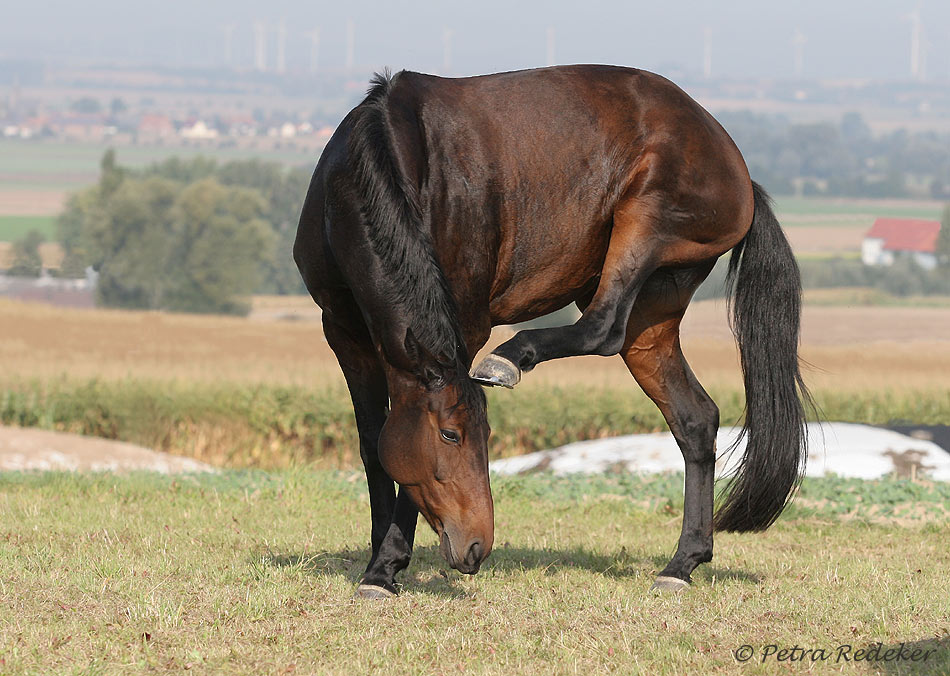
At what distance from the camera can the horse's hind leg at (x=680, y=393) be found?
573 centimetres

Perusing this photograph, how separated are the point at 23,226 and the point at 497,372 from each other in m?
98.2

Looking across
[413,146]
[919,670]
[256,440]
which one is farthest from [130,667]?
[256,440]

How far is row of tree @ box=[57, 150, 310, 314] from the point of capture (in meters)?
68.7

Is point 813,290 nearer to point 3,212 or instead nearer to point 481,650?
point 481,650

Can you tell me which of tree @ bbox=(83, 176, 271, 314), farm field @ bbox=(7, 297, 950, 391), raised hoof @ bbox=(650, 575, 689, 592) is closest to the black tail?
raised hoof @ bbox=(650, 575, 689, 592)

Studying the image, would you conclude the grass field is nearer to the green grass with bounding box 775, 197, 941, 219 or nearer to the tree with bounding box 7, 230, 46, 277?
the green grass with bounding box 775, 197, 941, 219

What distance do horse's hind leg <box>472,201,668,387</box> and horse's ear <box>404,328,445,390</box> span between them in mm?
285

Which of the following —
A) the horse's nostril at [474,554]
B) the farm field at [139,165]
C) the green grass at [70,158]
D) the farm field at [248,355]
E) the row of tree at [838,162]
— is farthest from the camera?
the green grass at [70,158]

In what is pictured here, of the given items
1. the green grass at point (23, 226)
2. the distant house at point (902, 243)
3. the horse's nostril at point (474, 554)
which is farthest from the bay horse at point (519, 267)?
the green grass at point (23, 226)

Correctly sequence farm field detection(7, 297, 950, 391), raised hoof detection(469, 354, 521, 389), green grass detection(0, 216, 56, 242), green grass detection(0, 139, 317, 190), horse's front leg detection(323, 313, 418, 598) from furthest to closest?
green grass detection(0, 139, 317, 190) < green grass detection(0, 216, 56, 242) < farm field detection(7, 297, 950, 391) < horse's front leg detection(323, 313, 418, 598) < raised hoof detection(469, 354, 521, 389)

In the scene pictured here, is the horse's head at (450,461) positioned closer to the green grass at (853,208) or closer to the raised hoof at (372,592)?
the raised hoof at (372,592)

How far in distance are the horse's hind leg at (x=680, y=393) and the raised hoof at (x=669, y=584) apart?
0.16 metres

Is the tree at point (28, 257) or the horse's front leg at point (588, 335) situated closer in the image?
the horse's front leg at point (588, 335)

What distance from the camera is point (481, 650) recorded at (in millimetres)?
4258
